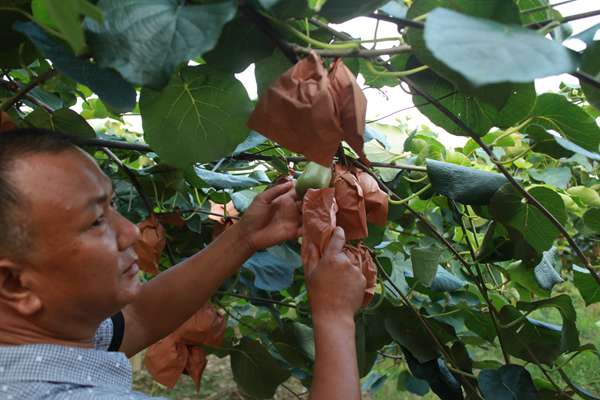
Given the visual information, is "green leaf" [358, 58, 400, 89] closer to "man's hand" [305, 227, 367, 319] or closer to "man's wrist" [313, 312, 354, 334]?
"man's hand" [305, 227, 367, 319]

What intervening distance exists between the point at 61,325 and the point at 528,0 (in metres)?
0.78

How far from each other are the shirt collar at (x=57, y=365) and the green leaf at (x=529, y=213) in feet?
2.23

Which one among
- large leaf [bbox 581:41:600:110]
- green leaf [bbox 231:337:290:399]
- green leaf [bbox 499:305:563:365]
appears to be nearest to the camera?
large leaf [bbox 581:41:600:110]

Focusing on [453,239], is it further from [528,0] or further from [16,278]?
[16,278]

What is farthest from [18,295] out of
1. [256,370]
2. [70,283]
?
[256,370]

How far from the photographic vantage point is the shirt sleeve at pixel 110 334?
1188mm

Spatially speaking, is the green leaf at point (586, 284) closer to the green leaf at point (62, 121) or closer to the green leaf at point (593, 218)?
the green leaf at point (593, 218)

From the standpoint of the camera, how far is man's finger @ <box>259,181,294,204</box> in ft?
3.83

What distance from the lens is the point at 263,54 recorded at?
802 mm

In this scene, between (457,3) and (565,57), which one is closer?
(565,57)

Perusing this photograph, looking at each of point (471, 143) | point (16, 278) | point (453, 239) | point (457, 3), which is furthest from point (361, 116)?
point (453, 239)

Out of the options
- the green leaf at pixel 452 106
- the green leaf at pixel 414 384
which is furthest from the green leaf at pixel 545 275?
the green leaf at pixel 414 384

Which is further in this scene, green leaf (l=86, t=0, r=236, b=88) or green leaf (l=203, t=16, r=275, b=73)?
green leaf (l=203, t=16, r=275, b=73)

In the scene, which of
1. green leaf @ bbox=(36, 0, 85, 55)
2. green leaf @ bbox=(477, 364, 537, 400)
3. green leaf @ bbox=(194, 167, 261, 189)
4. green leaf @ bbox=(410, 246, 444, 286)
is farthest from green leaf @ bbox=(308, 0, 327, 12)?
green leaf @ bbox=(477, 364, 537, 400)
